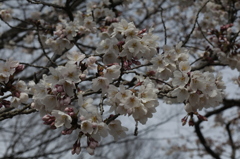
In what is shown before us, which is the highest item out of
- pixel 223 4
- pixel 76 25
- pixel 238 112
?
pixel 223 4

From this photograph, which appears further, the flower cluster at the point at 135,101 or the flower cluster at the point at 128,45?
the flower cluster at the point at 128,45

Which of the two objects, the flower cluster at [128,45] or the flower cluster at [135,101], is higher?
the flower cluster at [128,45]

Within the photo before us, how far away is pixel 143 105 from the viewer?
67.0 inches

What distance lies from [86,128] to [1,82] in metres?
0.76

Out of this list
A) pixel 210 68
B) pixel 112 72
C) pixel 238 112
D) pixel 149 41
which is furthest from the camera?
pixel 238 112

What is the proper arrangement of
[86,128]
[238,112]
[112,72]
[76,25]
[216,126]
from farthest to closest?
[216,126] < [238,112] < [76,25] < [112,72] < [86,128]

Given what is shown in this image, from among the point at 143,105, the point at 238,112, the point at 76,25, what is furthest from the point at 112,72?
the point at 238,112

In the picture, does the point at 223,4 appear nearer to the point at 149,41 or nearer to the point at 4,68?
the point at 149,41

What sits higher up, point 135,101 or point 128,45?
point 128,45

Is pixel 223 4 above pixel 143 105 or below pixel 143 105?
above

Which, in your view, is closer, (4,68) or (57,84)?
(57,84)

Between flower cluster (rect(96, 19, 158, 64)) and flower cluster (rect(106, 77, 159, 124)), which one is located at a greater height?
flower cluster (rect(96, 19, 158, 64))

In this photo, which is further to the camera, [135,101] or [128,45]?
[128,45]

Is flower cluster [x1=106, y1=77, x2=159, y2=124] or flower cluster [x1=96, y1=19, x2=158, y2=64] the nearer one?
flower cluster [x1=106, y1=77, x2=159, y2=124]
